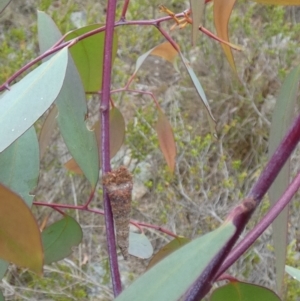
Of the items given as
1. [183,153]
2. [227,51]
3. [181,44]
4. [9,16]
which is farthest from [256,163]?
[227,51]

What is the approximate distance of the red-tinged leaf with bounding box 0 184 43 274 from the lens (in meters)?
0.35

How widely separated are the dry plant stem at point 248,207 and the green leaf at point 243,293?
0.17 metres

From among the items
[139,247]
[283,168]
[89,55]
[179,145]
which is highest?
[89,55]

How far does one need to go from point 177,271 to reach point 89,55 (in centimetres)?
40

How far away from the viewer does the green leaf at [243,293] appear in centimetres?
47

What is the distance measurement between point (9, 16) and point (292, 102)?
6.91 ft

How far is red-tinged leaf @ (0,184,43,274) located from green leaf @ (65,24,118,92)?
0.30m

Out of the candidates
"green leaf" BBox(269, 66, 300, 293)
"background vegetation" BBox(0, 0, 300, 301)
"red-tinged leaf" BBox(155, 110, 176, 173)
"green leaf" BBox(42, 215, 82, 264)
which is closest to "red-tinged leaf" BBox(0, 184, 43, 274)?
"green leaf" BBox(269, 66, 300, 293)

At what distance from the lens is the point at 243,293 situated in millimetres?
478

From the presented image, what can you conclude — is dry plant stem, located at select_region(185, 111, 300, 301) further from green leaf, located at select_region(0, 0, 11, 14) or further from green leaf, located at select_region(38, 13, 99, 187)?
green leaf, located at select_region(0, 0, 11, 14)

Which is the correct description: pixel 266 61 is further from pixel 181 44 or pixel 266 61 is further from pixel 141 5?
pixel 141 5

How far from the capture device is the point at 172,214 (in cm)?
169

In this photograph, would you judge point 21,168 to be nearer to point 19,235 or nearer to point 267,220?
point 19,235

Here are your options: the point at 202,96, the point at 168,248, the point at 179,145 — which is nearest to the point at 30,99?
the point at 202,96
